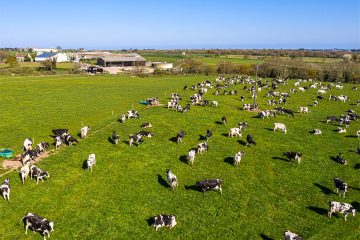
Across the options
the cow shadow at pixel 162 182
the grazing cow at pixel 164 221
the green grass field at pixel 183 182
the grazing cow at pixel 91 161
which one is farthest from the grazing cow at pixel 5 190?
the cow shadow at pixel 162 182

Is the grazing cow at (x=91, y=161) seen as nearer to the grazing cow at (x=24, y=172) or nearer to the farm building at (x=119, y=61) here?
the grazing cow at (x=24, y=172)

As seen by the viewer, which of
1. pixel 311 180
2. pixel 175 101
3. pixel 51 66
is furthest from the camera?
pixel 51 66

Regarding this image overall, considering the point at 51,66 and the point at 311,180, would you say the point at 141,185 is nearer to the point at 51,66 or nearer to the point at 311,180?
the point at 311,180

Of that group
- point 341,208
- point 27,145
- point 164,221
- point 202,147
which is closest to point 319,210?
point 341,208

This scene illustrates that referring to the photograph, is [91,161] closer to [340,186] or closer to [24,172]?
[24,172]

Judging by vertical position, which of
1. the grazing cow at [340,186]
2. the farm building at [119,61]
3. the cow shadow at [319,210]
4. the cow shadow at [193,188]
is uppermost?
the farm building at [119,61]

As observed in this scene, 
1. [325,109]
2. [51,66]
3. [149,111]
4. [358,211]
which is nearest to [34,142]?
[149,111]
